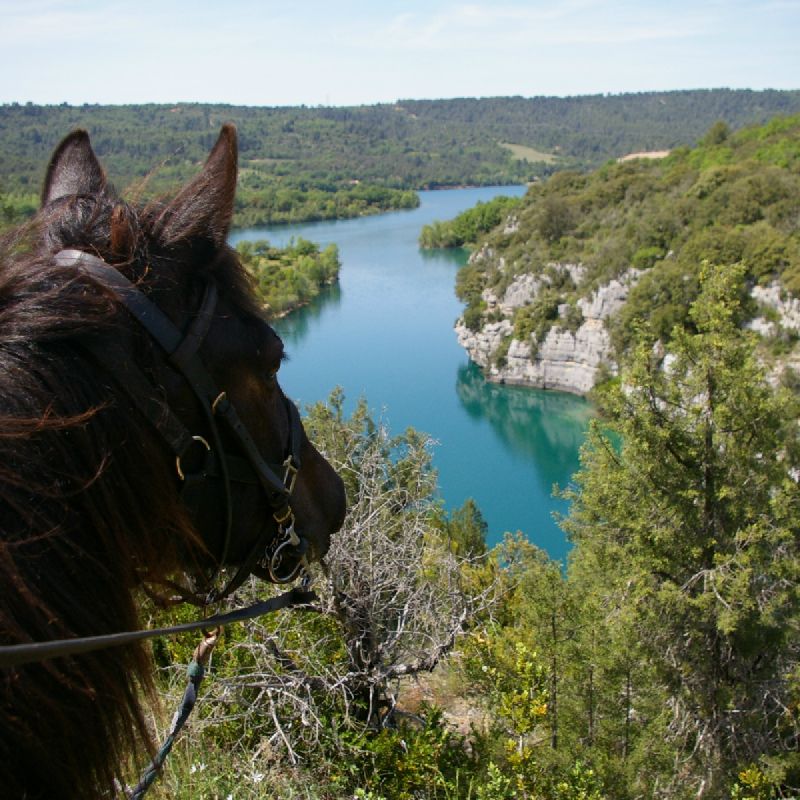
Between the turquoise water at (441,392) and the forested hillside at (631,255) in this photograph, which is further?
the forested hillside at (631,255)

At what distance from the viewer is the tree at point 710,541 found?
30.7 ft

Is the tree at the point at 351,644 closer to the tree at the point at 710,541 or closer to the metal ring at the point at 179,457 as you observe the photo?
the metal ring at the point at 179,457

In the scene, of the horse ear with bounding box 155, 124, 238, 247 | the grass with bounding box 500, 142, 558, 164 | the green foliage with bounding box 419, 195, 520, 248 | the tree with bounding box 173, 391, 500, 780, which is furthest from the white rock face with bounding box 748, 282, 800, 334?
the grass with bounding box 500, 142, 558, 164

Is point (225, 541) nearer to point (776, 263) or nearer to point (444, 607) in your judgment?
point (444, 607)

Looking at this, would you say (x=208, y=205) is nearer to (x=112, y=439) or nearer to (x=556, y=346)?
(x=112, y=439)

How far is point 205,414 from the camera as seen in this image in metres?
1.28

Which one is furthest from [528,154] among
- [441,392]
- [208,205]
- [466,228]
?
[208,205]

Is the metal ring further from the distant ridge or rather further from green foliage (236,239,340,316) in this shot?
the distant ridge

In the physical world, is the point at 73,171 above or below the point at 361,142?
below

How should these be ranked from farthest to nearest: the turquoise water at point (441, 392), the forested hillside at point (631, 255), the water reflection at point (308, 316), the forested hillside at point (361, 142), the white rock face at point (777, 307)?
1. the forested hillside at point (361, 142)
2. the water reflection at point (308, 316)
3. the forested hillside at point (631, 255)
4. the white rock face at point (777, 307)
5. the turquoise water at point (441, 392)

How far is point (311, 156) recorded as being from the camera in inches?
5763

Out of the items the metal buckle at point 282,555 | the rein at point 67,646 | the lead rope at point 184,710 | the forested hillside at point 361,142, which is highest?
the forested hillside at point 361,142

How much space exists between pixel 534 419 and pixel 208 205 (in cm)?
4050

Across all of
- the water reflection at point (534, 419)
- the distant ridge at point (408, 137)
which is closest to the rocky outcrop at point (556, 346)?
the water reflection at point (534, 419)
